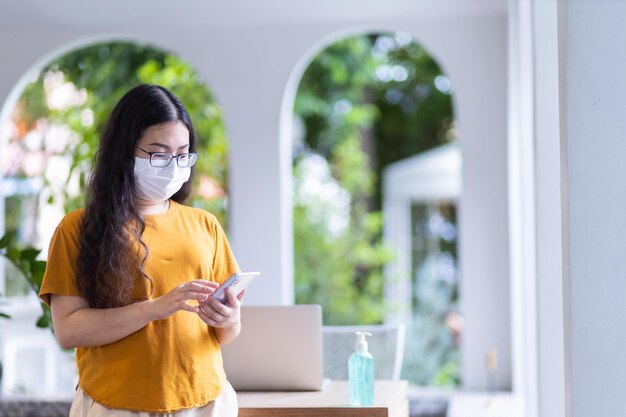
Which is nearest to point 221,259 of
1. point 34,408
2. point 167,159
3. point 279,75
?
point 167,159

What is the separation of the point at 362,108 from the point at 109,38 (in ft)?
14.7

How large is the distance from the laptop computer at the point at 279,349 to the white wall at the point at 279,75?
2.51 metres

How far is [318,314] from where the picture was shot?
289 centimetres

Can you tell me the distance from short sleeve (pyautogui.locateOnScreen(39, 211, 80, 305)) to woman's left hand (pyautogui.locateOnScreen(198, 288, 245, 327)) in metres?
0.27

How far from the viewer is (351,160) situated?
9.71 m

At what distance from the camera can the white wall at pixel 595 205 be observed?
180 centimetres

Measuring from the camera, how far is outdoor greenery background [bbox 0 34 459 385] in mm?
7227

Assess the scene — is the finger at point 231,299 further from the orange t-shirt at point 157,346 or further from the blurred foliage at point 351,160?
the blurred foliage at point 351,160

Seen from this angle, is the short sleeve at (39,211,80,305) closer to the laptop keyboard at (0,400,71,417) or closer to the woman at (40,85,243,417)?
the woman at (40,85,243,417)

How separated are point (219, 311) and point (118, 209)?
0.31 meters

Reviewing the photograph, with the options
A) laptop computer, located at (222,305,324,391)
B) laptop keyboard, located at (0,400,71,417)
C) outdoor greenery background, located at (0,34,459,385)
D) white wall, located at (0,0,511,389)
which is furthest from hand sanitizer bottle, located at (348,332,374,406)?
outdoor greenery background, located at (0,34,459,385)

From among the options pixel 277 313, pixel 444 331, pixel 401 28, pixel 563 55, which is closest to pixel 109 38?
pixel 401 28

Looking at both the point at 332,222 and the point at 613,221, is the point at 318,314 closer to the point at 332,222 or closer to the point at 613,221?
the point at 613,221

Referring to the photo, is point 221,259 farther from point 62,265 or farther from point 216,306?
point 62,265
